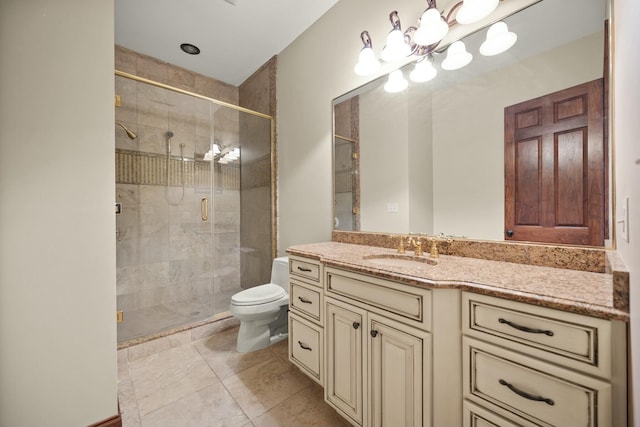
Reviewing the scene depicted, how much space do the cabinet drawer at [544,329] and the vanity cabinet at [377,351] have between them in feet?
0.52

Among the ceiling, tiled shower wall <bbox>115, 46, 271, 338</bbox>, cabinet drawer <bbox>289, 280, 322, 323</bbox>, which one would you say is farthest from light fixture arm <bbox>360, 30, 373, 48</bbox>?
cabinet drawer <bbox>289, 280, 322, 323</bbox>

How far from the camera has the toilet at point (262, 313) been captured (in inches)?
73.7

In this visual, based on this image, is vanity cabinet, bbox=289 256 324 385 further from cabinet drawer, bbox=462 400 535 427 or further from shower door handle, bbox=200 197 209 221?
shower door handle, bbox=200 197 209 221

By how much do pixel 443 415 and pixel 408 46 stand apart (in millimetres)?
1807

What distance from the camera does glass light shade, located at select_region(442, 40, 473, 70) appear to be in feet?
4.34

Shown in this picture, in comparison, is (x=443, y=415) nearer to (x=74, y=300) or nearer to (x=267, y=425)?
(x=267, y=425)

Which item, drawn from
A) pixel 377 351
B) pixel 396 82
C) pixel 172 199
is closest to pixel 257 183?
pixel 172 199

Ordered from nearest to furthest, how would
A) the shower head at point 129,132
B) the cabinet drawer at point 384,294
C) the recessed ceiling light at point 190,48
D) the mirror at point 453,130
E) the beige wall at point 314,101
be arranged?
the cabinet drawer at point 384,294 → the mirror at point 453,130 → the beige wall at point 314,101 → the shower head at point 129,132 → the recessed ceiling light at point 190,48

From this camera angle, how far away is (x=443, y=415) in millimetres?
886

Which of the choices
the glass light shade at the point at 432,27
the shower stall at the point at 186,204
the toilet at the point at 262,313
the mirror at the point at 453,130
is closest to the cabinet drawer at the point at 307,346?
the toilet at the point at 262,313

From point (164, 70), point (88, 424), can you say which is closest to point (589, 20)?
point (88, 424)

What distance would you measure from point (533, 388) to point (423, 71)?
1547 millimetres

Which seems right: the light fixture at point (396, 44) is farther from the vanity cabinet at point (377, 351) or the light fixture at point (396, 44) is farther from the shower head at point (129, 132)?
the shower head at point (129, 132)

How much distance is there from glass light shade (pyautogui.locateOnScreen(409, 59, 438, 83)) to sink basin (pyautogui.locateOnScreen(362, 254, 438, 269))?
1.05 metres
